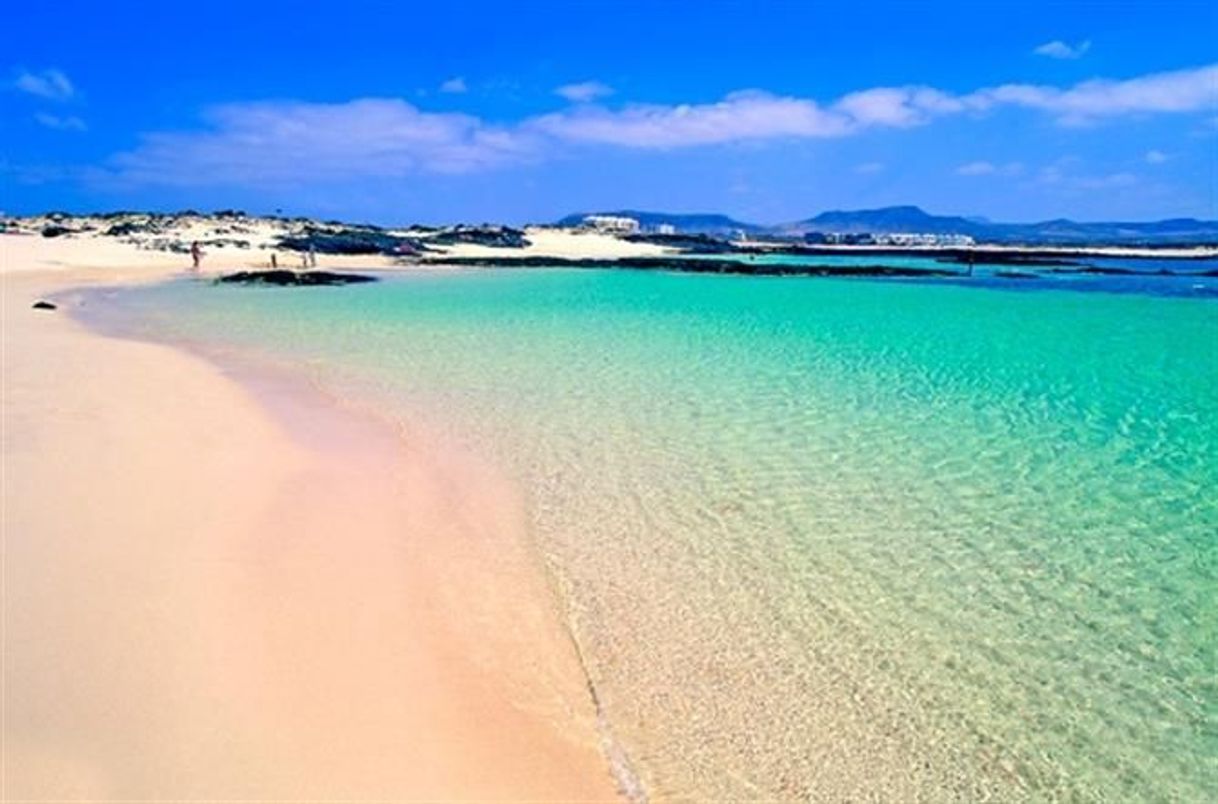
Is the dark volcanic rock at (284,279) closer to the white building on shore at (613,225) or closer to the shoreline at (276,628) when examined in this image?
the shoreline at (276,628)

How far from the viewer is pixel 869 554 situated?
642 cm

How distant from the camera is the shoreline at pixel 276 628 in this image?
12.3 ft

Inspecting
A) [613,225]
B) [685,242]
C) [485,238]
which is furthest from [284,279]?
[613,225]

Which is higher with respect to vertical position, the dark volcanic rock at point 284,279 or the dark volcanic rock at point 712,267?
the dark volcanic rock at point 712,267

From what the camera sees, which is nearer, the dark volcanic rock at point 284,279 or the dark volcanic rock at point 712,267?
the dark volcanic rock at point 284,279

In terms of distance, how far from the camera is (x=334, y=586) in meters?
5.56

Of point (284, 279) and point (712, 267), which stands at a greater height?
point (712, 267)

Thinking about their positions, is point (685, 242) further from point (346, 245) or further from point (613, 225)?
point (346, 245)

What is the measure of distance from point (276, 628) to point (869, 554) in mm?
4009

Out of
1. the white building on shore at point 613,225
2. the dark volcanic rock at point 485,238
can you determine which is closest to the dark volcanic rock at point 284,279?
the dark volcanic rock at point 485,238

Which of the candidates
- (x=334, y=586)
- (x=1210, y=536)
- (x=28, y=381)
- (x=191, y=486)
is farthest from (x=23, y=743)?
(x=28, y=381)

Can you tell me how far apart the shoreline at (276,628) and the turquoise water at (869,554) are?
18.2 inches

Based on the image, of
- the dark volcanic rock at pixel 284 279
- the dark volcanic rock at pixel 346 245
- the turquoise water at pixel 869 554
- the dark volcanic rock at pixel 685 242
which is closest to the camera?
the turquoise water at pixel 869 554

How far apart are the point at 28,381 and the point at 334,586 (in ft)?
27.9
